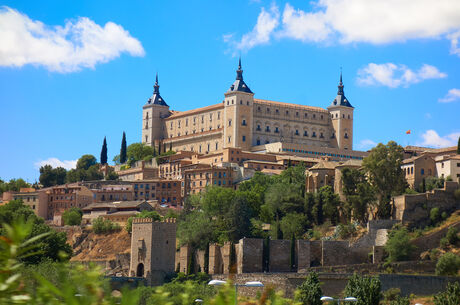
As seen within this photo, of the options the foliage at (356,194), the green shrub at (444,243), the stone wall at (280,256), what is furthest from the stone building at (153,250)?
the green shrub at (444,243)

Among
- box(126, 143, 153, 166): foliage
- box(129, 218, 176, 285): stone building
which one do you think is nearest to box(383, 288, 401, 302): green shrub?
box(129, 218, 176, 285): stone building

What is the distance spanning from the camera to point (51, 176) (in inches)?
4956

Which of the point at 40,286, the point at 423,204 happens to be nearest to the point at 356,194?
the point at 423,204

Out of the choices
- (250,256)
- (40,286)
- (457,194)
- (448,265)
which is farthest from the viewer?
(250,256)

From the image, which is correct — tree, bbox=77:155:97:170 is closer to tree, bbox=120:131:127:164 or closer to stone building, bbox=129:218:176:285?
tree, bbox=120:131:127:164

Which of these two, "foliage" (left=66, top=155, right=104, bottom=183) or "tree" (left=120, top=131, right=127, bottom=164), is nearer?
"foliage" (left=66, top=155, right=104, bottom=183)

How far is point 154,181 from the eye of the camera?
10706 cm

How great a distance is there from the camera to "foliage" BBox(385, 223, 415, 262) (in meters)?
57.7

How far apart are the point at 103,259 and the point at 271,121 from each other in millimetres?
53945

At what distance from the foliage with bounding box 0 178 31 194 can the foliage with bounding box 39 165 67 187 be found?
2.53m

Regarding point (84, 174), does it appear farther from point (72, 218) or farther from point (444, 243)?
point (444, 243)

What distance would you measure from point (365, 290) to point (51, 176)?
3492 inches

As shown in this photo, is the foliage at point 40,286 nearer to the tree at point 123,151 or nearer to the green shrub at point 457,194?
the green shrub at point 457,194

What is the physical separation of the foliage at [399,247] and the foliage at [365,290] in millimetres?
11244
